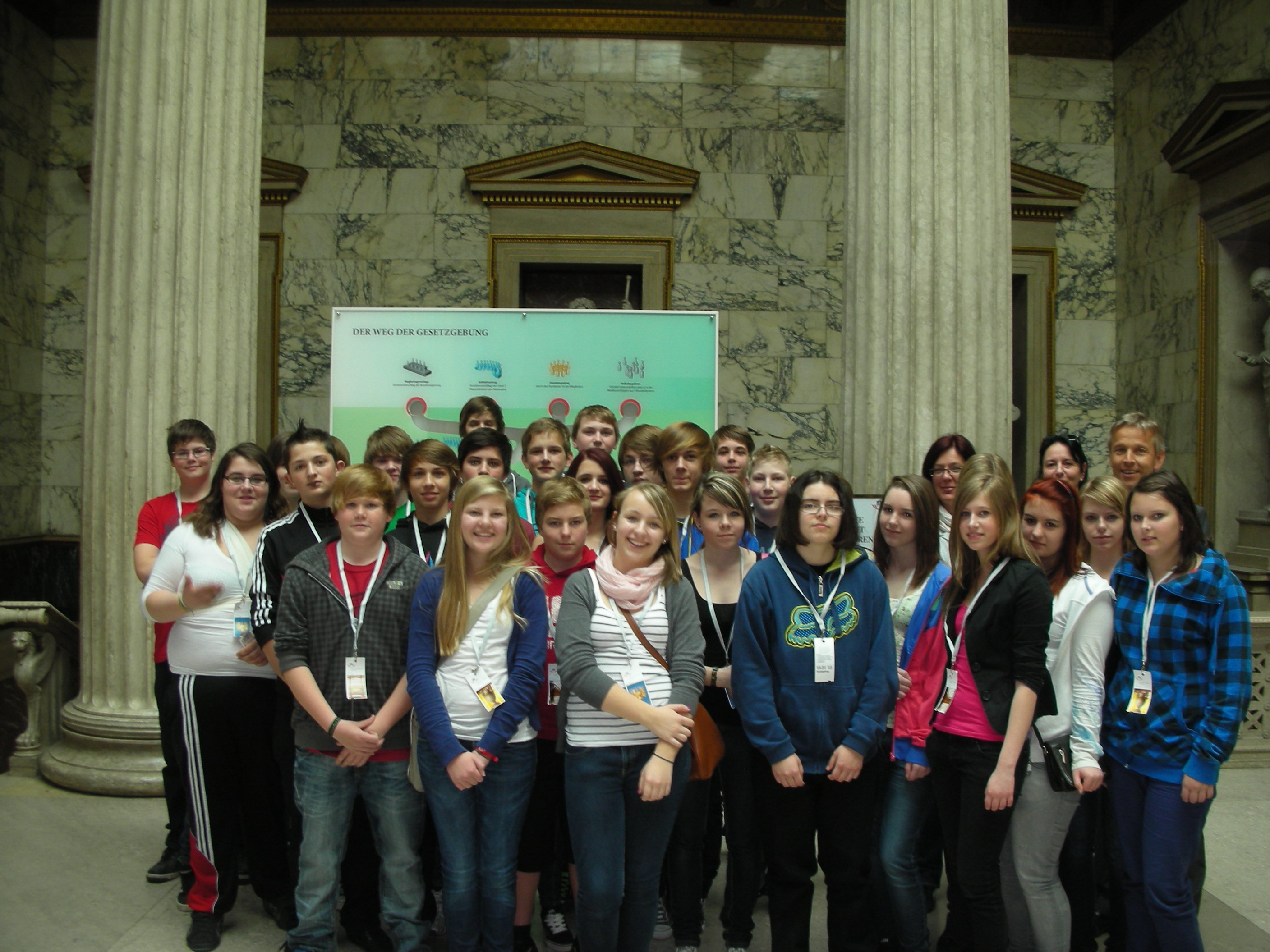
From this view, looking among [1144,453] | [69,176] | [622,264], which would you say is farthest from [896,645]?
[69,176]

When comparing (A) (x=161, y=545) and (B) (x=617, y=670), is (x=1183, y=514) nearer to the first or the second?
(B) (x=617, y=670)

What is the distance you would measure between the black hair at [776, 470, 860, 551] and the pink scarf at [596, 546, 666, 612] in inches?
18.6

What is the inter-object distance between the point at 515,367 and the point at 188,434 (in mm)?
2896

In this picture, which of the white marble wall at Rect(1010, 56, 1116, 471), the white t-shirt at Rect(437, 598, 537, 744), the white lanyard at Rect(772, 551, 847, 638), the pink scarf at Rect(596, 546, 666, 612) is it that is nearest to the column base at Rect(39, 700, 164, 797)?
the white t-shirt at Rect(437, 598, 537, 744)

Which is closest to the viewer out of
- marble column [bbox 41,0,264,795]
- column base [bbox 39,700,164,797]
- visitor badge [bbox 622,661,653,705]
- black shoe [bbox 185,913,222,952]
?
visitor badge [bbox 622,661,653,705]

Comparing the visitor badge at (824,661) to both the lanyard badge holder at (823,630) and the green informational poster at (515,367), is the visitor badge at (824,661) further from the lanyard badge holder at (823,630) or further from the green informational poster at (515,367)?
the green informational poster at (515,367)

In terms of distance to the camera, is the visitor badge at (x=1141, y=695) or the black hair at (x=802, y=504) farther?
the black hair at (x=802, y=504)

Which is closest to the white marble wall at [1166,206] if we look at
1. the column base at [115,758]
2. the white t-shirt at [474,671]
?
the white t-shirt at [474,671]

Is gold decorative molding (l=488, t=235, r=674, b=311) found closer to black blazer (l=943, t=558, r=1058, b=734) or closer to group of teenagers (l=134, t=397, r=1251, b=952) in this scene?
group of teenagers (l=134, t=397, r=1251, b=952)

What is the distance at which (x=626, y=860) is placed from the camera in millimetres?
3311

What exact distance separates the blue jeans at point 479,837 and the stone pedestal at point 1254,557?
6998 mm

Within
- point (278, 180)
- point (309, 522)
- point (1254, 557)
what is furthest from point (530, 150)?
point (1254, 557)

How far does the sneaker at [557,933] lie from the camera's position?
3811 mm

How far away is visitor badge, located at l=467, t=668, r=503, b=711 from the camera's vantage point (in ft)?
10.8
